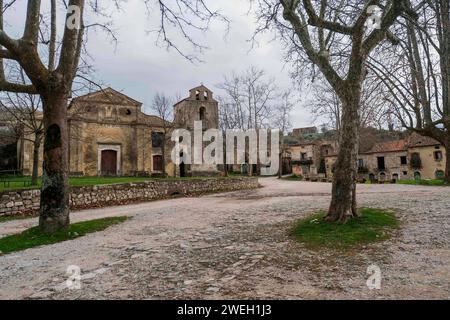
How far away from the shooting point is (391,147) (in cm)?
4297

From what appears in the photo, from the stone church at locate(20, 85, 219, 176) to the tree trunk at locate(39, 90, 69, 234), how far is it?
931 inches

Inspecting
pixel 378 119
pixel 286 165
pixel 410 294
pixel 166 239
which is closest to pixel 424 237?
pixel 410 294

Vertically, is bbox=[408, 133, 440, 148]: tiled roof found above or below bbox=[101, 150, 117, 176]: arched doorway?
above

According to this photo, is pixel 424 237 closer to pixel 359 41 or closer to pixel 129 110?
pixel 359 41

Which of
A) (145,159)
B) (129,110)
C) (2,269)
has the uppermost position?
(129,110)

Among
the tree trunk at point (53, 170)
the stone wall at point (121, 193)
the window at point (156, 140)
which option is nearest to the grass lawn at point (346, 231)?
the tree trunk at point (53, 170)

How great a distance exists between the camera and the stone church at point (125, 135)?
1232 inches

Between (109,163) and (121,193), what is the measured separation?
18221 mm

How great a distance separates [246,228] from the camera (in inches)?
288

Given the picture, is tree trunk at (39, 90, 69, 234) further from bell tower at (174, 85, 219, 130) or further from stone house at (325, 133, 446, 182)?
stone house at (325, 133, 446, 182)

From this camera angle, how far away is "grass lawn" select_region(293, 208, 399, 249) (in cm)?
551

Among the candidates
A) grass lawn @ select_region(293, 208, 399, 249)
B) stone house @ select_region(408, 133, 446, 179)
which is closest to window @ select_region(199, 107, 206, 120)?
Result: stone house @ select_region(408, 133, 446, 179)

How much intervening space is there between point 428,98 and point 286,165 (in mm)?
38390
